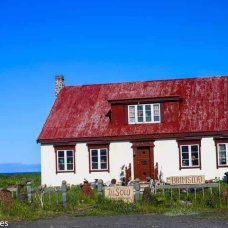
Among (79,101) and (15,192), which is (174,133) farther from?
(15,192)

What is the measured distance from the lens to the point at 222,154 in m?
32.9

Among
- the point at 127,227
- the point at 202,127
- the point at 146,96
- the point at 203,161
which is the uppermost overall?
the point at 146,96

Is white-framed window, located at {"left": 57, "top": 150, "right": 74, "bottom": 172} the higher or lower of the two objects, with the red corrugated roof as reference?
lower

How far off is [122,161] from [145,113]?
129 inches

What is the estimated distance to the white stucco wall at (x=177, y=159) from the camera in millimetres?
32875

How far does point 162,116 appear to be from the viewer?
34.5 meters

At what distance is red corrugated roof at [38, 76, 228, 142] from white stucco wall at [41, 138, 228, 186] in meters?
0.77

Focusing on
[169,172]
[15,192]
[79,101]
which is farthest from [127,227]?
[79,101]

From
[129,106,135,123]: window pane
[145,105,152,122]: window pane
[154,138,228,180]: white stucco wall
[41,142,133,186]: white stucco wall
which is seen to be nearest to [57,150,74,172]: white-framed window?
[41,142,133,186]: white stucco wall

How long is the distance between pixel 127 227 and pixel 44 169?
Result: 62.7 ft

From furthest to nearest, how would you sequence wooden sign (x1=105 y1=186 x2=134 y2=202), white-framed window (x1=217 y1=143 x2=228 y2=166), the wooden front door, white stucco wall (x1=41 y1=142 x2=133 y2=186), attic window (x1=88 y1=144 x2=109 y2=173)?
1. attic window (x1=88 y1=144 x2=109 y2=173)
2. white stucco wall (x1=41 y1=142 x2=133 y2=186)
3. the wooden front door
4. white-framed window (x1=217 y1=143 x2=228 y2=166)
5. wooden sign (x1=105 y1=186 x2=134 y2=202)

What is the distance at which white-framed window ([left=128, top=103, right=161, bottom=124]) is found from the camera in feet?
113

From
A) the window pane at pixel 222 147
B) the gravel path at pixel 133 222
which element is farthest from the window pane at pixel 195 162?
the gravel path at pixel 133 222

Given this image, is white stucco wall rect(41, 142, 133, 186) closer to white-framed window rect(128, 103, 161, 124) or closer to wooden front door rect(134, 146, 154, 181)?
wooden front door rect(134, 146, 154, 181)
